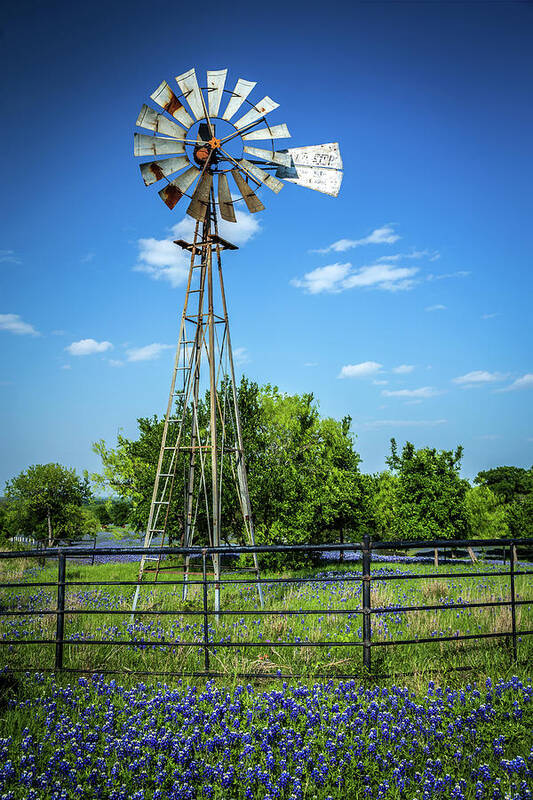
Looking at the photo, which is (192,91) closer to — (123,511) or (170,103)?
(170,103)

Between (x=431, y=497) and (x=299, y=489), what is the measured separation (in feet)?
21.2

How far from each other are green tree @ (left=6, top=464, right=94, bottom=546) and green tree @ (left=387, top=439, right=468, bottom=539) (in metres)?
18.5

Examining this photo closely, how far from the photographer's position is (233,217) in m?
11.0

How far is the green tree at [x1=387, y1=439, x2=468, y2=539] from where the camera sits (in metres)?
22.6

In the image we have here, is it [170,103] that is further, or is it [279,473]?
[279,473]

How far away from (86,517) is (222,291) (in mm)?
27470

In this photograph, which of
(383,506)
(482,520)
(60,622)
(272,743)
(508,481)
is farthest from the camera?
(508,481)

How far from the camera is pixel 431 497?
2300cm

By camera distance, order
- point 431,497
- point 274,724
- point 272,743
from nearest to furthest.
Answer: point 272,743 → point 274,724 → point 431,497

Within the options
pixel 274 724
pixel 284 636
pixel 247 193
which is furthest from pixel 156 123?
pixel 274 724

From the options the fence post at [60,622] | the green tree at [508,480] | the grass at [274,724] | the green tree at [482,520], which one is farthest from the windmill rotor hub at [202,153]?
the green tree at [508,480]

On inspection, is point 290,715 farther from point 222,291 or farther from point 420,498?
point 420,498

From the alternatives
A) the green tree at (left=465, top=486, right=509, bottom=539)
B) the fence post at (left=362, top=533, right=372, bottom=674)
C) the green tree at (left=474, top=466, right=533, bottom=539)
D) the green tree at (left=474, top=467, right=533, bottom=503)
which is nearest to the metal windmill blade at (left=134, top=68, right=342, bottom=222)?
the fence post at (left=362, top=533, right=372, bottom=674)

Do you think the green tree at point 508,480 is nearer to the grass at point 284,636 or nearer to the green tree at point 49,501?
the green tree at point 49,501
